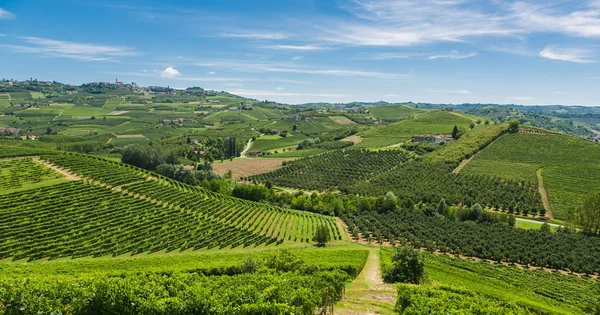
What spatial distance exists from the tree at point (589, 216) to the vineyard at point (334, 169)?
66016mm

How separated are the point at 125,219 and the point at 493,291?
62.7 meters

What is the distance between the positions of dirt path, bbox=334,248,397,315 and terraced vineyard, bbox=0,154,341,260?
75.0ft

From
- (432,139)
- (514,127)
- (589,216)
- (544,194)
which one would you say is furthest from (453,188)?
(514,127)

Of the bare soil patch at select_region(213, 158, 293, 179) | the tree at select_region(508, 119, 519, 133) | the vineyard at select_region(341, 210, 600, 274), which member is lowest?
the vineyard at select_region(341, 210, 600, 274)

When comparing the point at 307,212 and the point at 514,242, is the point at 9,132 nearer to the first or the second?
the point at 307,212

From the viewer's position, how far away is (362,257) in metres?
57.5

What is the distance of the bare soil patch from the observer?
147562 mm

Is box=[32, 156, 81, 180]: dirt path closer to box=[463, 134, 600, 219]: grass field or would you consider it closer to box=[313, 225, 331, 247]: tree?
box=[313, 225, 331, 247]: tree

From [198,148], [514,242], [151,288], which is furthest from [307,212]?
[198,148]

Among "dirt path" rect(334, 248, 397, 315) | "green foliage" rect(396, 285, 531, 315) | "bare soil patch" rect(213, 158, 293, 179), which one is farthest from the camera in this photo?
"bare soil patch" rect(213, 158, 293, 179)

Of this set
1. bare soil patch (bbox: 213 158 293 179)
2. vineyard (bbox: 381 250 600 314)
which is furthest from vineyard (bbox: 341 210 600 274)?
bare soil patch (bbox: 213 158 293 179)

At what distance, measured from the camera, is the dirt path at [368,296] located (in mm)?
32031

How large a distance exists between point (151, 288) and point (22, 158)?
3191 inches

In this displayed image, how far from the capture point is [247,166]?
159 meters
